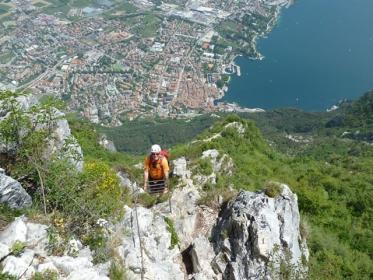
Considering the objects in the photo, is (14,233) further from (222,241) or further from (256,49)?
(256,49)

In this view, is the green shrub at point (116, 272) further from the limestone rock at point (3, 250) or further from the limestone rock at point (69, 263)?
the limestone rock at point (3, 250)

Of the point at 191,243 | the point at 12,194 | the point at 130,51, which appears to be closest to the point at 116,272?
the point at 12,194

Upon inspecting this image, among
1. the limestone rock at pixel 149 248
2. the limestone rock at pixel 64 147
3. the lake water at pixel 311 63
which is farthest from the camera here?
the lake water at pixel 311 63

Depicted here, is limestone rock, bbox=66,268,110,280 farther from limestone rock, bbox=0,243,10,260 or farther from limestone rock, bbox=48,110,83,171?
limestone rock, bbox=48,110,83,171

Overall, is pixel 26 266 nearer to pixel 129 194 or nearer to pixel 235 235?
pixel 129 194

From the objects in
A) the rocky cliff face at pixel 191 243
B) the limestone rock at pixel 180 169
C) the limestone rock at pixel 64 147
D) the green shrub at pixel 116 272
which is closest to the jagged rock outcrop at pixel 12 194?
the rocky cliff face at pixel 191 243

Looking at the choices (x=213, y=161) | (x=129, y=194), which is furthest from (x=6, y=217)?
(x=213, y=161)
